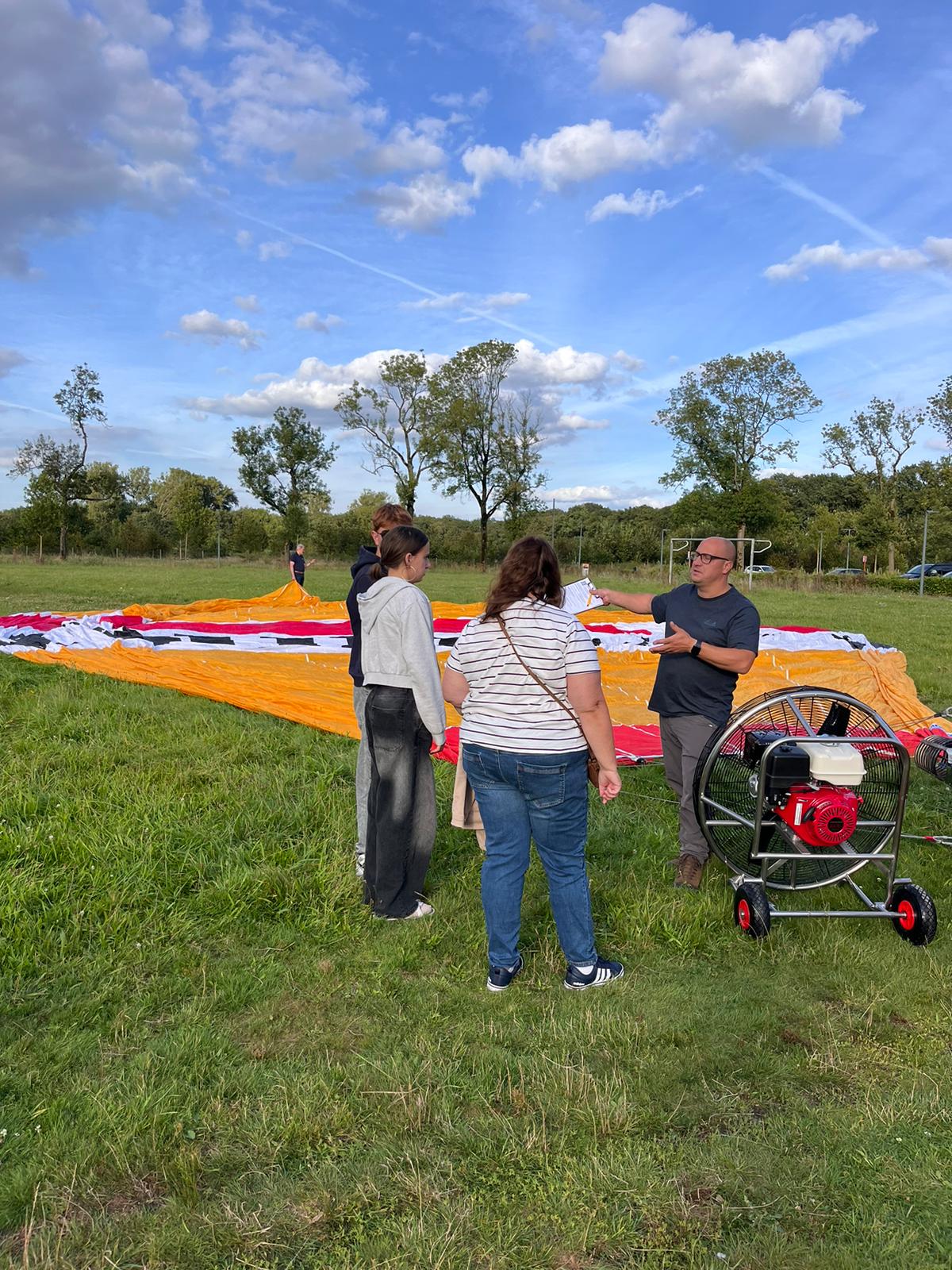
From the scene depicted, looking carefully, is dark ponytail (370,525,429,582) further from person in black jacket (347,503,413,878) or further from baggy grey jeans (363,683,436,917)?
baggy grey jeans (363,683,436,917)

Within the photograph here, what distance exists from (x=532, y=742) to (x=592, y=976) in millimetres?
960

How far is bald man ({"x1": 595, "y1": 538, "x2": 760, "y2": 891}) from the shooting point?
4.13m

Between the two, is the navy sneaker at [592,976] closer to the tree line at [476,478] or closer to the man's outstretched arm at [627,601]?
the man's outstretched arm at [627,601]

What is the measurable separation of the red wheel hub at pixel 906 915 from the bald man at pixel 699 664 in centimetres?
86

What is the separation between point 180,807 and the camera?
485 cm

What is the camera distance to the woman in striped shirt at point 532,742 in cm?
306

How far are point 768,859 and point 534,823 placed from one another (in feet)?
4.25

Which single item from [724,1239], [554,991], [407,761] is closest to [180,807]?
[407,761]

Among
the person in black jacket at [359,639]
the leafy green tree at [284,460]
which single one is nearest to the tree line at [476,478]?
the leafy green tree at [284,460]

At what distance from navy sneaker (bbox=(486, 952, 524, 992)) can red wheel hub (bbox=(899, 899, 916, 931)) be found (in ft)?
5.59

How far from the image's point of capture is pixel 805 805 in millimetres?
3627

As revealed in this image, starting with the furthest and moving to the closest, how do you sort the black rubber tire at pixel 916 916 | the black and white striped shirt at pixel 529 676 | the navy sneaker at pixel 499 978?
1. the black rubber tire at pixel 916 916
2. the navy sneaker at pixel 499 978
3. the black and white striped shirt at pixel 529 676

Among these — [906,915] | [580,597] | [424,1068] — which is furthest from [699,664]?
[424,1068]

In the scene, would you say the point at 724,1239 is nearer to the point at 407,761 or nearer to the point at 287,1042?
the point at 287,1042
